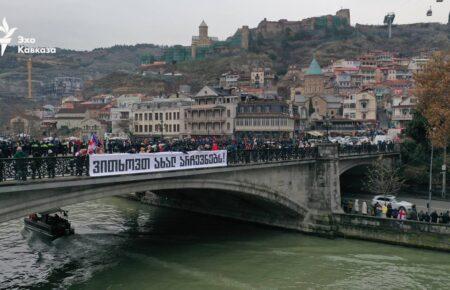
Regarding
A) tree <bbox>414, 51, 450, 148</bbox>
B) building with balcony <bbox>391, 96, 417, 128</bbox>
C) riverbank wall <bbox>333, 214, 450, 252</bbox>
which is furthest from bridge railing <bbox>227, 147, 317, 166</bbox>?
building with balcony <bbox>391, 96, 417, 128</bbox>

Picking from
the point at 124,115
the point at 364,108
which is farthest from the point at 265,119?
the point at 124,115

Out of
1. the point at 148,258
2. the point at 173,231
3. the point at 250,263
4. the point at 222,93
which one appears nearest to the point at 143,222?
the point at 173,231

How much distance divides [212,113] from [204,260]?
56.2 meters

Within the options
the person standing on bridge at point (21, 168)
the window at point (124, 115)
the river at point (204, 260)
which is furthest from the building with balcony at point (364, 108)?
the person standing on bridge at point (21, 168)

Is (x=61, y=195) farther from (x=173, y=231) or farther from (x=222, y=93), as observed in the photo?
(x=222, y=93)

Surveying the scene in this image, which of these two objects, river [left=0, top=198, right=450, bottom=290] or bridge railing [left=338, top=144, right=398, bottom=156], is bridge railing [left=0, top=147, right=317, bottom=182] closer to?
river [left=0, top=198, right=450, bottom=290]

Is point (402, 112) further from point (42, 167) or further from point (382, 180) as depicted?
point (42, 167)

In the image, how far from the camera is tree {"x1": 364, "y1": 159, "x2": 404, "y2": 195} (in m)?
41.8

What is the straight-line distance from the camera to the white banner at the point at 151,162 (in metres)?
20.2

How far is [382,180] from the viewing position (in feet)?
135

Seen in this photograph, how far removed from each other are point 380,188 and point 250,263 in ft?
68.3

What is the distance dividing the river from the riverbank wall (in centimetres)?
65

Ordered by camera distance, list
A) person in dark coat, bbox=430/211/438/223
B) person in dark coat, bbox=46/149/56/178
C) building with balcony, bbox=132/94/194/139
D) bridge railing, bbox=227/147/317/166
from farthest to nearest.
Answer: building with balcony, bbox=132/94/194/139 → person in dark coat, bbox=430/211/438/223 → bridge railing, bbox=227/147/317/166 → person in dark coat, bbox=46/149/56/178

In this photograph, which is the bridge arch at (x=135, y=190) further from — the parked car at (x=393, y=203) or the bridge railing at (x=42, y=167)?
the parked car at (x=393, y=203)
